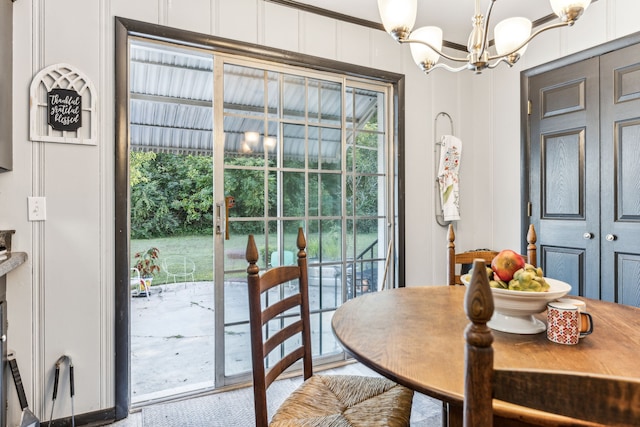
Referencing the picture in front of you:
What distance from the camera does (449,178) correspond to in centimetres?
312

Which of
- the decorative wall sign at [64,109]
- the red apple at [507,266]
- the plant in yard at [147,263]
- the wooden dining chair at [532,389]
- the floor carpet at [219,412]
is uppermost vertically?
the decorative wall sign at [64,109]

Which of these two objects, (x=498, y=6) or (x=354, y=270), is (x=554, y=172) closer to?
(x=498, y=6)

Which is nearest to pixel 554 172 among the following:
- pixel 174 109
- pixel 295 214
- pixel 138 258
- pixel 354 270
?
pixel 354 270

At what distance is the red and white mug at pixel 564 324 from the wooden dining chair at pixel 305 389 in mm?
563

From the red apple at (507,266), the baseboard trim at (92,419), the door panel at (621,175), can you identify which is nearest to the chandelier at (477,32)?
the red apple at (507,266)

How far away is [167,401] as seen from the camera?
2238 mm

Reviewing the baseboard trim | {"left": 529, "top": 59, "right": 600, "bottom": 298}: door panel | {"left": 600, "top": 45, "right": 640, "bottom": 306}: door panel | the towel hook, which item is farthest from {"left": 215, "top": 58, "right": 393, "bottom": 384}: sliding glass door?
{"left": 600, "top": 45, "right": 640, "bottom": 306}: door panel

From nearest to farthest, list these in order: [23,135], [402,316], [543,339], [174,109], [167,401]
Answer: [543,339]
[402,316]
[23,135]
[167,401]
[174,109]

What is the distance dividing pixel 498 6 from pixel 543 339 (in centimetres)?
248

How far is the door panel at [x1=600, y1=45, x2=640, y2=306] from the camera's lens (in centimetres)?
231

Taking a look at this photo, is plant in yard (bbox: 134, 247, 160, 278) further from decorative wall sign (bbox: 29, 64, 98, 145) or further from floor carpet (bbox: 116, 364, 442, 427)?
decorative wall sign (bbox: 29, 64, 98, 145)

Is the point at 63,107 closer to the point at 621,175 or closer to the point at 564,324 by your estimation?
the point at 564,324

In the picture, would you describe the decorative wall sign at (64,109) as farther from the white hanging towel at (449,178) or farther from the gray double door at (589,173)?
the gray double door at (589,173)

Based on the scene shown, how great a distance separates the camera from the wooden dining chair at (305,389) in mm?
1229
